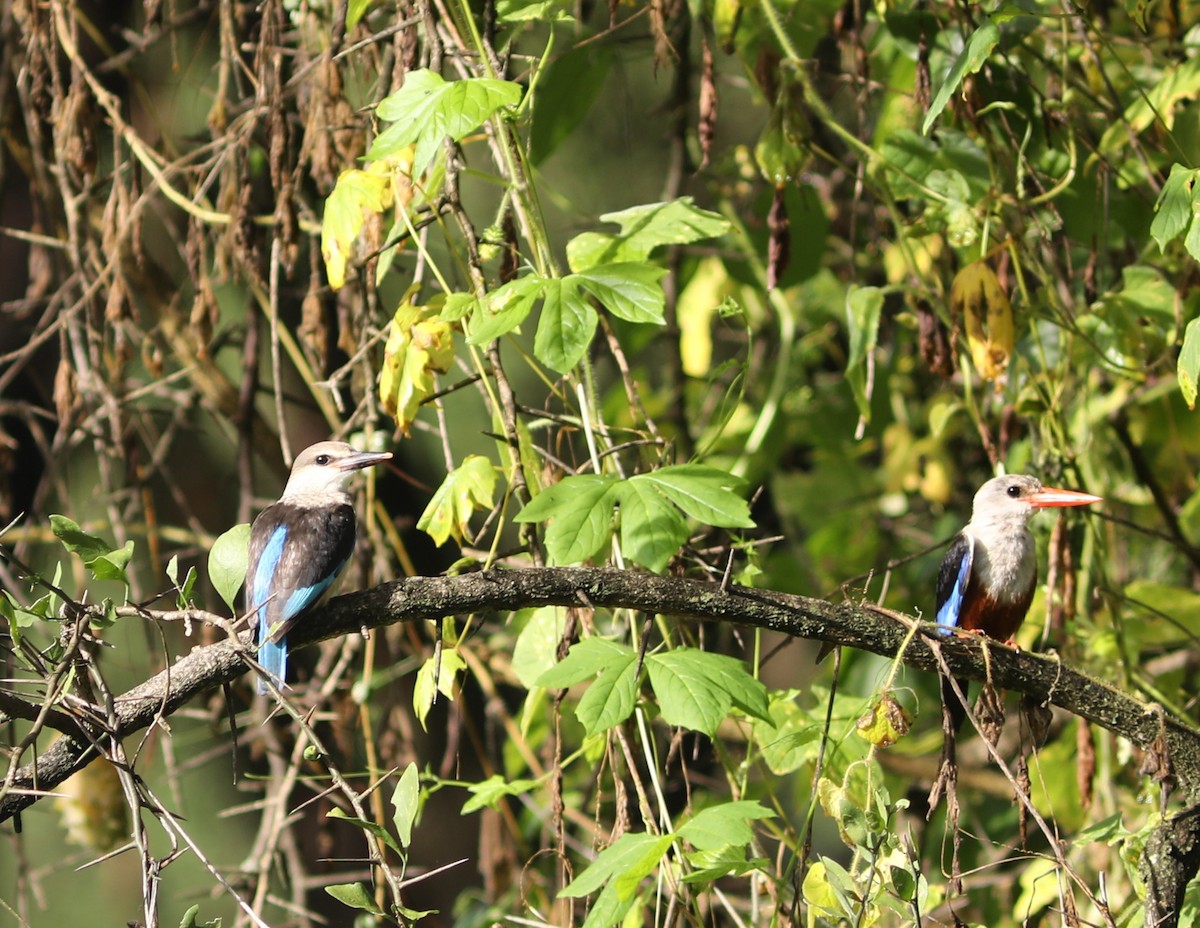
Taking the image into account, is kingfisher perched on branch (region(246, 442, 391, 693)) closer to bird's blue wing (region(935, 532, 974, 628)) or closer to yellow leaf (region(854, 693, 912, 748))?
yellow leaf (region(854, 693, 912, 748))

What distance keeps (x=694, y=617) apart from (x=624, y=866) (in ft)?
1.35

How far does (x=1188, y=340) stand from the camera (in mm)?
1938

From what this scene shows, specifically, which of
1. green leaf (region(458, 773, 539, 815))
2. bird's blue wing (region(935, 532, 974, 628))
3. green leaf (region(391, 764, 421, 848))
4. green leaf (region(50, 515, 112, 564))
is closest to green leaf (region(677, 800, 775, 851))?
green leaf (region(391, 764, 421, 848))

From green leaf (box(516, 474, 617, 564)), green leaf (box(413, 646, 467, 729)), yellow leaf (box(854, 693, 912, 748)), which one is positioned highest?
green leaf (box(516, 474, 617, 564))

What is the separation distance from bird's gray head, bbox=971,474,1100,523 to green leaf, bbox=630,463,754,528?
1134mm

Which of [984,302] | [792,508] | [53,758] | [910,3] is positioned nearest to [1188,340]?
[984,302]

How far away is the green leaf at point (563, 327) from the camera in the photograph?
202 centimetres

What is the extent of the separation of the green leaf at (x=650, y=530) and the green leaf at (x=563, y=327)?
243 millimetres

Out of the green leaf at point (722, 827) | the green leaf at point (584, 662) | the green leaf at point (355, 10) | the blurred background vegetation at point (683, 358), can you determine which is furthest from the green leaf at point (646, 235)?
the green leaf at point (722, 827)

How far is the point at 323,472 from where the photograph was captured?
323 centimetres

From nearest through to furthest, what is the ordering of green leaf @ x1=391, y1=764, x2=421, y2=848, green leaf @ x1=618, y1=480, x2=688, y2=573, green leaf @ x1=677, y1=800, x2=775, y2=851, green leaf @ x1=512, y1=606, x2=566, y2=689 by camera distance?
green leaf @ x1=391, y1=764, x2=421, y2=848 → green leaf @ x1=677, y1=800, x2=775, y2=851 → green leaf @ x1=618, y1=480, x2=688, y2=573 → green leaf @ x1=512, y1=606, x2=566, y2=689

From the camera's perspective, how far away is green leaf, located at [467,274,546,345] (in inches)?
80.0

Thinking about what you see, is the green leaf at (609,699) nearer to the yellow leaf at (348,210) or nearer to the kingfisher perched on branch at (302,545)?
the kingfisher perched on branch at (302,545)

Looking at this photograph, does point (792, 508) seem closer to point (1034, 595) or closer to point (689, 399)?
point (689, 399)
